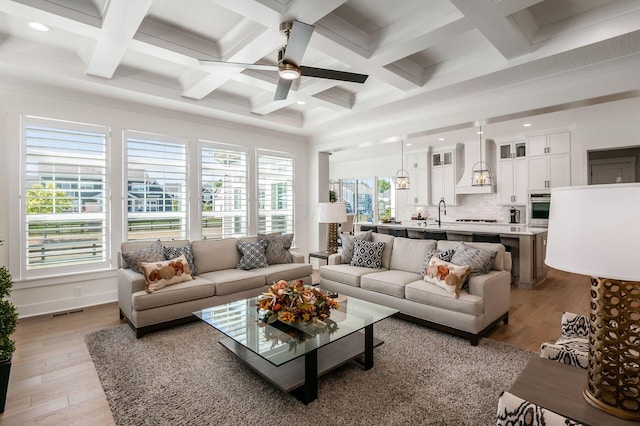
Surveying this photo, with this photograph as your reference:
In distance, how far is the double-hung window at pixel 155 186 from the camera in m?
4.55

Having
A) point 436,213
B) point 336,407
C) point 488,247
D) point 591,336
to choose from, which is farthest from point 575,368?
point 436,213

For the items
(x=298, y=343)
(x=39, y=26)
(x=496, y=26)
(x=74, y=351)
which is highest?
(x=39, y=26)

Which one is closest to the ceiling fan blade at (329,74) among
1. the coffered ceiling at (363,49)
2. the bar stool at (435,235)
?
the coffered ceiling at (363,49)

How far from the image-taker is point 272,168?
6.12m

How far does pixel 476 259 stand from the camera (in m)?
3.46

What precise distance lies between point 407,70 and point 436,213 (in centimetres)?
616

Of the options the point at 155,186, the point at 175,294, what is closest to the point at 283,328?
the point at 175,294

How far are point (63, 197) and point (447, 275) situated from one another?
4616 millimetres

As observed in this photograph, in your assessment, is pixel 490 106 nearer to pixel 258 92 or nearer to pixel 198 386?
pixel 258 92

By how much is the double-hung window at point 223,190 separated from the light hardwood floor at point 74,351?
70.9 inches

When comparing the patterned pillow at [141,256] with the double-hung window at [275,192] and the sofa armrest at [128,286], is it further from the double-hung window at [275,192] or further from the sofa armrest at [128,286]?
the double-hung window at [275,192]

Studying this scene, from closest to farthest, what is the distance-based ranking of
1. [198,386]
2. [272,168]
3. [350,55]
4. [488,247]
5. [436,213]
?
1. [198,386]
2. [350,55]
3. [488,247]
4. [272,168]
5. [436,213]

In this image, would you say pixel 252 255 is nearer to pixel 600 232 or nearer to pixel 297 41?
pixel 297 41

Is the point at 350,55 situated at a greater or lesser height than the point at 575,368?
greater
